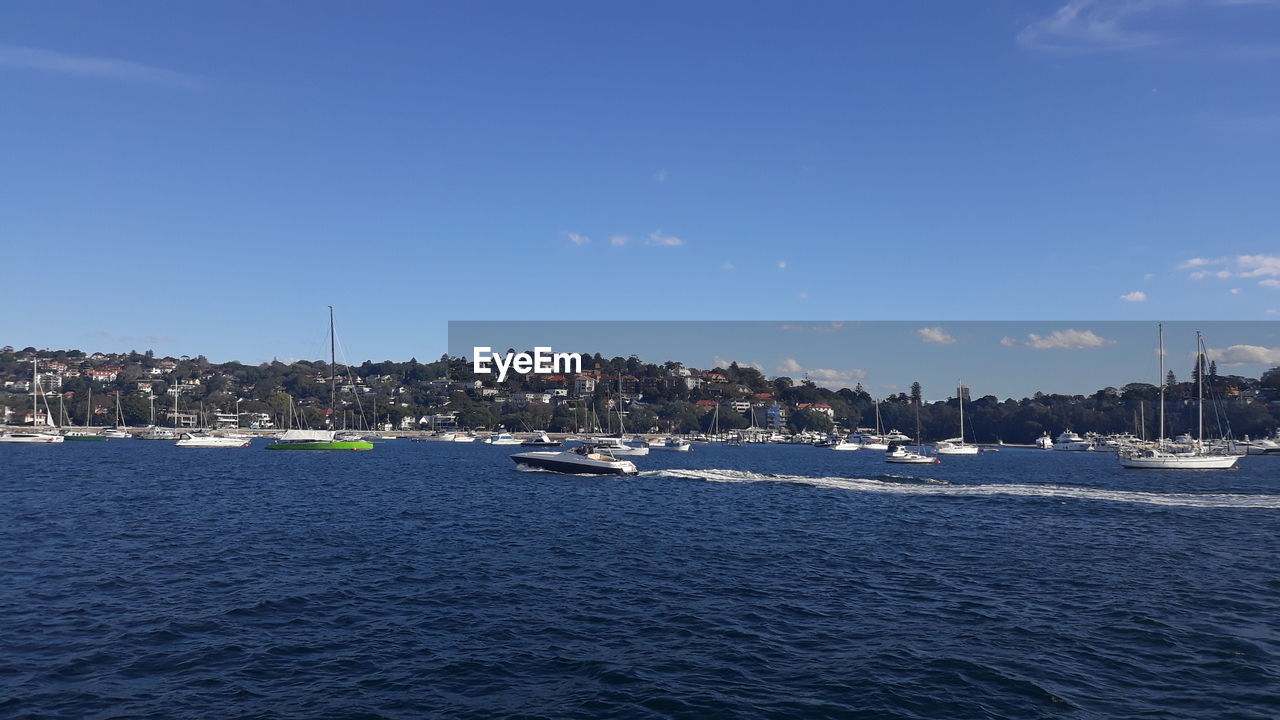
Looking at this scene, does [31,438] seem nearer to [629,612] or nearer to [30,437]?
[30,437]

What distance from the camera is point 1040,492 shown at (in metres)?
49.6

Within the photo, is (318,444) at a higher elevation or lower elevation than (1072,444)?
higher

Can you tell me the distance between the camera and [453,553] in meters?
26.3

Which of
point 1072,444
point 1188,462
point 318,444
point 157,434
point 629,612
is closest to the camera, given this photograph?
point 629,612

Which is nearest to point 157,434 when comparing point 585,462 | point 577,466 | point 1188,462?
point 577,466

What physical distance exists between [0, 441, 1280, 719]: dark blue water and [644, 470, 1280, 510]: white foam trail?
19.7 ft

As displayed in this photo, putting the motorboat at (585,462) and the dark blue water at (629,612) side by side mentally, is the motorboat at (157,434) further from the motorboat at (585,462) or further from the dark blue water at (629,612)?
the dark blue water at (629,612)

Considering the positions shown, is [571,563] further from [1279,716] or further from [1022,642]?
[1279,716]

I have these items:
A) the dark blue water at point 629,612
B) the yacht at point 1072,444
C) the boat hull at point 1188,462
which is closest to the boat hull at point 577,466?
the dark blue water at point 629,612

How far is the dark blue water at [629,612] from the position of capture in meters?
13.0

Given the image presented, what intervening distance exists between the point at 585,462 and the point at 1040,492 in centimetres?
3163

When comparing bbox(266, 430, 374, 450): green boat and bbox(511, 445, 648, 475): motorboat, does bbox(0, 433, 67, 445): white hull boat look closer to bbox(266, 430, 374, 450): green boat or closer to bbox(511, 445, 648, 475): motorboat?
bbox(266, 430, 374, 450): green boat

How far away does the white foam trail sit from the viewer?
43719mm

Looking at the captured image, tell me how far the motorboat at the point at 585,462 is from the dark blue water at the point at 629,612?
21815mm
